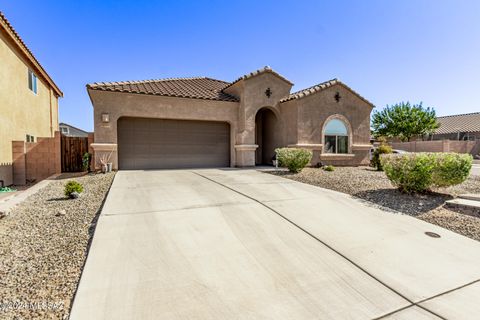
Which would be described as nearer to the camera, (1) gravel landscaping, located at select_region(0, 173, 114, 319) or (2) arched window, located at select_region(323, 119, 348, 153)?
(1) gravel landscaping, located at select_region(0, 173, 114, 319)

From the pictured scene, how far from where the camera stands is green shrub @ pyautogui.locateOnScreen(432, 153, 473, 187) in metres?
6.60

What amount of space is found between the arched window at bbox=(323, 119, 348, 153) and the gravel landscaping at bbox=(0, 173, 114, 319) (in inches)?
483

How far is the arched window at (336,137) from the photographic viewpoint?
1439cm

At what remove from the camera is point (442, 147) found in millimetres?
26875

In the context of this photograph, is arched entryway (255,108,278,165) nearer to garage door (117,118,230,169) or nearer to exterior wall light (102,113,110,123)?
garage door (117,118,230,169)

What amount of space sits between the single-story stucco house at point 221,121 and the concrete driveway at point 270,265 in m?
7.24

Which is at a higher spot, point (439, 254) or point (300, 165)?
point (300, 165)

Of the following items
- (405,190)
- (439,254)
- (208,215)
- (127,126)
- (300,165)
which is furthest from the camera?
(127,126)

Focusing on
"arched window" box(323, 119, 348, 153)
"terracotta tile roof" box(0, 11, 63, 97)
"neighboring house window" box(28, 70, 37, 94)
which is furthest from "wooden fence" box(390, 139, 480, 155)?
"neighboring house window" box(28, 70, 37, 94)

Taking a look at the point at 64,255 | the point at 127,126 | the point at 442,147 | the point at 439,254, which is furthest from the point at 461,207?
the point at 442,147

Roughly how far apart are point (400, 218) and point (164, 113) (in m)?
10.9

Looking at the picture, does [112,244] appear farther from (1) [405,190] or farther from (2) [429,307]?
(1) [405,190]

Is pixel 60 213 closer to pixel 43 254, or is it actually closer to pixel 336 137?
pixel 43 254

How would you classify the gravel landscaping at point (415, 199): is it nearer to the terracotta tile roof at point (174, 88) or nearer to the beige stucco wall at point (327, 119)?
the beige stucco wall at point (327, 119)
